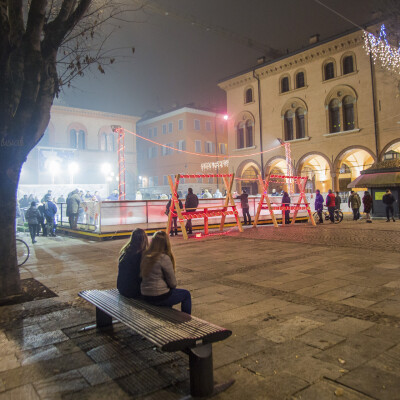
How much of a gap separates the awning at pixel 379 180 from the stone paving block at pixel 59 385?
2038 centimetres

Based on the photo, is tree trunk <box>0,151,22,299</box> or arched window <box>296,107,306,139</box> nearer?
tree trunk <box>0,151,22,299</box>

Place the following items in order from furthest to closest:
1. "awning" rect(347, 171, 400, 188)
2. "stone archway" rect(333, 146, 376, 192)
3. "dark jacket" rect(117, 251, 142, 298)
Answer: "stone archway" rect(333, 146, 376, 192), "awning" rect(347, 171, 400, 188), "dark jacket" rect(117, 251, 142, 298)

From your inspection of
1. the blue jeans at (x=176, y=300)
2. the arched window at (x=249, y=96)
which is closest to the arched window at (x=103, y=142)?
the arched window at (x=249, y=96)

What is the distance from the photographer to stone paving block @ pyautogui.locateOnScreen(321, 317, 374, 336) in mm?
3912

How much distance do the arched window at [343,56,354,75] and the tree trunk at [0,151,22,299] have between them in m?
29.4

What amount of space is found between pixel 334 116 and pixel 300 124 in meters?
3.31

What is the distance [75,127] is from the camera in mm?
45531

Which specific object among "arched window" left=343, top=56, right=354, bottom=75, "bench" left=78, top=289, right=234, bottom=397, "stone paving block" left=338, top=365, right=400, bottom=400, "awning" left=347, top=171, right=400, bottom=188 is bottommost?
"stone paving block" left=338, top=365, right=400, bottom=400

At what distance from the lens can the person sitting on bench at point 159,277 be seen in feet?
12.7

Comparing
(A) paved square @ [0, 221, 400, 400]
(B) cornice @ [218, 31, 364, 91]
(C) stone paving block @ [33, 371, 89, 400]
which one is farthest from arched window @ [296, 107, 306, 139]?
(C) stone paving block @ [33, 371, 89, 400]

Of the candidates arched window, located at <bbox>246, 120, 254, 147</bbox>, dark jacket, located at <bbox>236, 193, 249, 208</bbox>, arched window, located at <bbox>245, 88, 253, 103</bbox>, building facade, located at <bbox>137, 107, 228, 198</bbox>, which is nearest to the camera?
dark jacket, located at <bbox>236, 193, 249, 208</bbox>

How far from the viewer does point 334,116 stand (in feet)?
99.5

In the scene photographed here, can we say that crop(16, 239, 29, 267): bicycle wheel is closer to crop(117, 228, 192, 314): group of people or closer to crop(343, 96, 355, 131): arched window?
crop(117, 228, 192, 314): group of people

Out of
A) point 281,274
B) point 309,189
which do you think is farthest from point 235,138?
point 281,274
